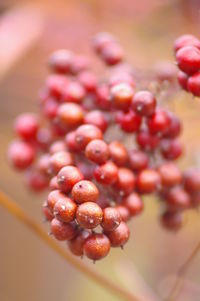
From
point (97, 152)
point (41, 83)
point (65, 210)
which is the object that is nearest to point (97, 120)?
point (97, 152)

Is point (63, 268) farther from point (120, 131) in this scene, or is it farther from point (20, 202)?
point (120, 131)

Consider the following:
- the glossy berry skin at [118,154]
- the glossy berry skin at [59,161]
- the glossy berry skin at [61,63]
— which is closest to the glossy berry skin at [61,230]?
the glossy berry skin at [59,161]

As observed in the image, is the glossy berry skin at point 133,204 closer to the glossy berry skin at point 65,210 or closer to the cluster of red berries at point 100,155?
the cluster of red berries at point 100,155

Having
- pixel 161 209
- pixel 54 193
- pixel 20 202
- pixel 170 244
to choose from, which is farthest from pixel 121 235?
pixel 20 202

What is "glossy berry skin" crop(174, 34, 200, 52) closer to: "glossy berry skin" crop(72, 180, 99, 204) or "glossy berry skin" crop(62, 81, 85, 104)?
"glossy berry skin" crop(62, 81, 85, 104)

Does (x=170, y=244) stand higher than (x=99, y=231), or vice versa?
(x=170, y=244)

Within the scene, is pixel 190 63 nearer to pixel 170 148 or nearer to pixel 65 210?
pixel 170 148

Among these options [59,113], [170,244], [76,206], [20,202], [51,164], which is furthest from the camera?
[20,202]
